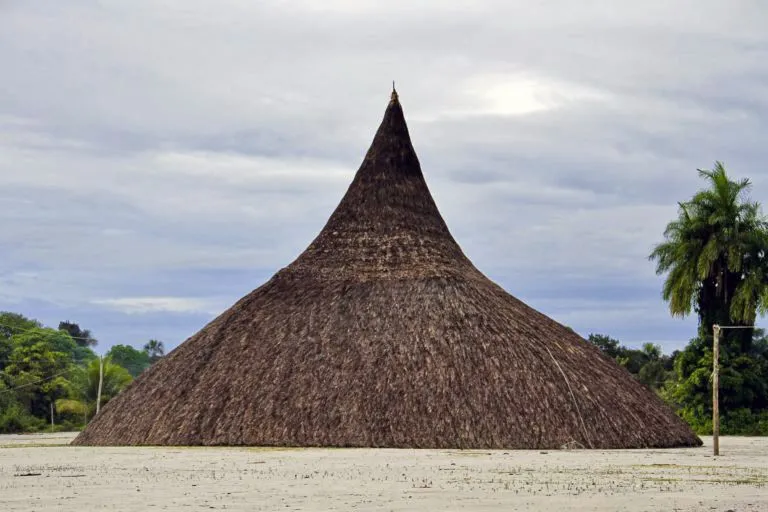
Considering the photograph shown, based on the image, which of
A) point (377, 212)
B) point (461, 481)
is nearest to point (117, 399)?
point (377, 212)

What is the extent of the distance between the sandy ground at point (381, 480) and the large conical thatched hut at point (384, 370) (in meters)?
2.14

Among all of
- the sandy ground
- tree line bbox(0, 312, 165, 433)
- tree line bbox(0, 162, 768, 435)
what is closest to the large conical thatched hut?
the sandy ground

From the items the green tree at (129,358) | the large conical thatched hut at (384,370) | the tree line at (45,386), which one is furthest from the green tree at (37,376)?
the green tree at (129,358)

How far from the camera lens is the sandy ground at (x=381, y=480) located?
17203 millimetres

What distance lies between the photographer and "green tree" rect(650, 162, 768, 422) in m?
52.7

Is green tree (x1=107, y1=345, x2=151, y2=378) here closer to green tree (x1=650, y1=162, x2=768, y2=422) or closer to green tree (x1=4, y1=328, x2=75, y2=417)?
green tree (x1=4, y1=328, x2=75, y2=417)

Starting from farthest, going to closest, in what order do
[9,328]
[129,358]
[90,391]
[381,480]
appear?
[129,358] < [9,328] < [90,391] < [381,480]

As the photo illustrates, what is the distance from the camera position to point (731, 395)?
52812 millimetres

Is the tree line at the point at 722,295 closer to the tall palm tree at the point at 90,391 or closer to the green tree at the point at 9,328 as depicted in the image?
the tall palm tree at the point at 90,391

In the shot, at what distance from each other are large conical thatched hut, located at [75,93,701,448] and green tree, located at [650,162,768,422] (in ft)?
51.5

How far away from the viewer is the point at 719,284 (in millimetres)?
54094

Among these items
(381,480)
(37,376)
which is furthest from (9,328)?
(381,480)

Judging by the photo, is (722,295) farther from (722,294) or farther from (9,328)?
(9,328)

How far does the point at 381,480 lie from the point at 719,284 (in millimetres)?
36609
